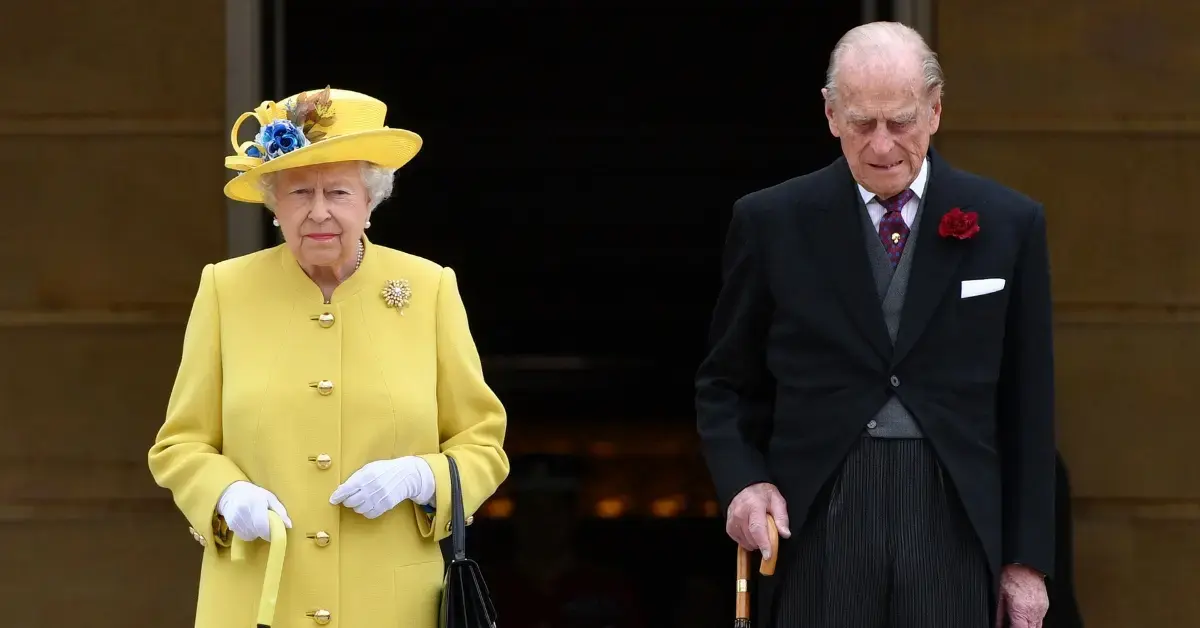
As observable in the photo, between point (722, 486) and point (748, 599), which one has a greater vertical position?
point (722, 486)

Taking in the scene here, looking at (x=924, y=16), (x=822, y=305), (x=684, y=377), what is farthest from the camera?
(x=684, y=377)

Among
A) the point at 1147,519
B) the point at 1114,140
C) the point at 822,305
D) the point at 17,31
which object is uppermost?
the point at 17,31

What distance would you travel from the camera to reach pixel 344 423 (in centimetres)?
401

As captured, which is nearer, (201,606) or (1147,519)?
(201,606)

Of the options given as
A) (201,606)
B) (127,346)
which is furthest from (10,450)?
(201,606)

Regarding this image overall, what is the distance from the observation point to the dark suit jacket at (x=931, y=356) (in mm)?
3861

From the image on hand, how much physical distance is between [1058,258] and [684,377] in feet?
6.52

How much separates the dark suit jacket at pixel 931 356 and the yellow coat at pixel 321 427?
2.16ft

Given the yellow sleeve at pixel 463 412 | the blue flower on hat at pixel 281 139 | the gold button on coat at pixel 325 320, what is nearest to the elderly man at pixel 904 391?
the yellow sleeve at pixel 463 412

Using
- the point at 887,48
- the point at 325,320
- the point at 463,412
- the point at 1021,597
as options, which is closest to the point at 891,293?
the point at 887,48

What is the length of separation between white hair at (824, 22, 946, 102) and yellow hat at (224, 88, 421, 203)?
0.98 meters

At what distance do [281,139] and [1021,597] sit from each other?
1898 mm

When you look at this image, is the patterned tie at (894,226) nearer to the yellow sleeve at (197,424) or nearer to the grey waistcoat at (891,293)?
the grey waistcoat at (891,293)

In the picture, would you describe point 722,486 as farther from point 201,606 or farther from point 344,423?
point 201,606
